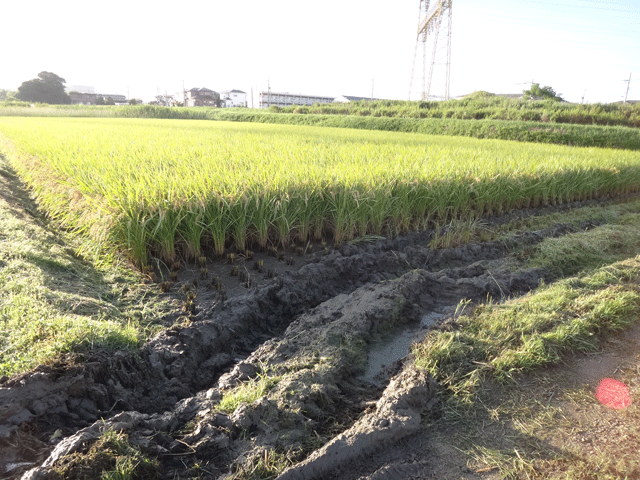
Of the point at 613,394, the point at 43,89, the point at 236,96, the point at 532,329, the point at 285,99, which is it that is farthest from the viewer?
the point at 236,96

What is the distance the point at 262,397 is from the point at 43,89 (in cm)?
5821

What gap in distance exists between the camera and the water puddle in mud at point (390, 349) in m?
1.98

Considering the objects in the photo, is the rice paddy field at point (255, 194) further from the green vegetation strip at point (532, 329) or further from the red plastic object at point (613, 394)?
the red plastic object at point (613, 394)

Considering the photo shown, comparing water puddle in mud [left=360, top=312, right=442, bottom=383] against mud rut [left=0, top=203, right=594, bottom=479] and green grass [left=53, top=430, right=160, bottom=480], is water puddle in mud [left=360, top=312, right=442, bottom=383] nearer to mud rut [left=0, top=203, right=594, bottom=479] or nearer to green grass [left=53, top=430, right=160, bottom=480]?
mud rut [left=0, top=203, right=594, bottom=479]

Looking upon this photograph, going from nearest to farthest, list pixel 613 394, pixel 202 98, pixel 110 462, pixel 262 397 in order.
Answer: pixel 110 462
pixel 262 397
pixel 613 394
pixel 202 98

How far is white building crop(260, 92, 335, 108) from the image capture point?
57.5 m

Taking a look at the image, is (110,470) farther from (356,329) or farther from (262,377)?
(356,329)

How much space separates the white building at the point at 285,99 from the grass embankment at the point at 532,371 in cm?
5886

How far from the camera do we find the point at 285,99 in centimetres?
6028

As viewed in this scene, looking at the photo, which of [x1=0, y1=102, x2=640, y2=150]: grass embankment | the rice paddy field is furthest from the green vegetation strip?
[x1=0, y1=102, x2=640, y2=150]: grass embankment

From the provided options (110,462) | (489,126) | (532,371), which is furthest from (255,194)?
(489,126)

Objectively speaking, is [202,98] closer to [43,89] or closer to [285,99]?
[285,99]

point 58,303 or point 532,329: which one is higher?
point 58,303

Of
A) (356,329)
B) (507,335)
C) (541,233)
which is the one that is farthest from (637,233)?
(356,329)
